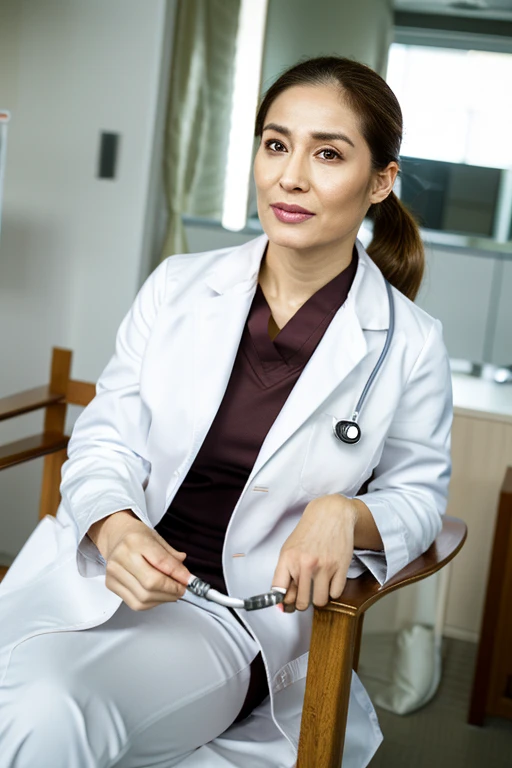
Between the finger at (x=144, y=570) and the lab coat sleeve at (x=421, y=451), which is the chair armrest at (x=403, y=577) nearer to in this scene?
the lab coat sleeve at (x=421, y=451)

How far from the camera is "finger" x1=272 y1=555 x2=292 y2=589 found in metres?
1.11

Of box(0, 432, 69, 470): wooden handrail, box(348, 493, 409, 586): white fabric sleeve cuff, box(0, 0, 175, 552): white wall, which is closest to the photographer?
box(348, 493, 409, 586): white fabric sleeve cuff

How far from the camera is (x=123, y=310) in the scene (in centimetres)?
282

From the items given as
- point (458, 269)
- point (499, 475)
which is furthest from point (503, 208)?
point (499, 475)

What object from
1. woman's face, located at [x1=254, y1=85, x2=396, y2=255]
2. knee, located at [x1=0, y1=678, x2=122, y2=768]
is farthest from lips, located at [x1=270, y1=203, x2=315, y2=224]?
knee, located at [x1=0, y1=678, x2=122, y2=768]

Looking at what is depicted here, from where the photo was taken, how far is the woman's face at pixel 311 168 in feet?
4.26

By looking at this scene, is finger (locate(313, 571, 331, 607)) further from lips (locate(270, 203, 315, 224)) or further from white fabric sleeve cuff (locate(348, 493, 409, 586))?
lips (locate(270, 203, 315, 224))

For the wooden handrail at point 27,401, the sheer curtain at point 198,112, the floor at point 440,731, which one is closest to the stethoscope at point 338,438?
the wooden handrail at point 27,401

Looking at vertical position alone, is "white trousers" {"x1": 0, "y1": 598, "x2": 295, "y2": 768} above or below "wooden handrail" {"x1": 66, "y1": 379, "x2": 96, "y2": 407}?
below

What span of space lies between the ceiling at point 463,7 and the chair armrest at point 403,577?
1.69m

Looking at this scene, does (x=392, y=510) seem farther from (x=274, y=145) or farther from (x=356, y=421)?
(x=274, y=145)

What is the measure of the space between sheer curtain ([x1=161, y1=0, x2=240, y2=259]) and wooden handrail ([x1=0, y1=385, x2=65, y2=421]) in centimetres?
96

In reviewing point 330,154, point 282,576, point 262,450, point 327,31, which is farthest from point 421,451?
point 327,31

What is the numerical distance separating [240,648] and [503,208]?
179 cm
